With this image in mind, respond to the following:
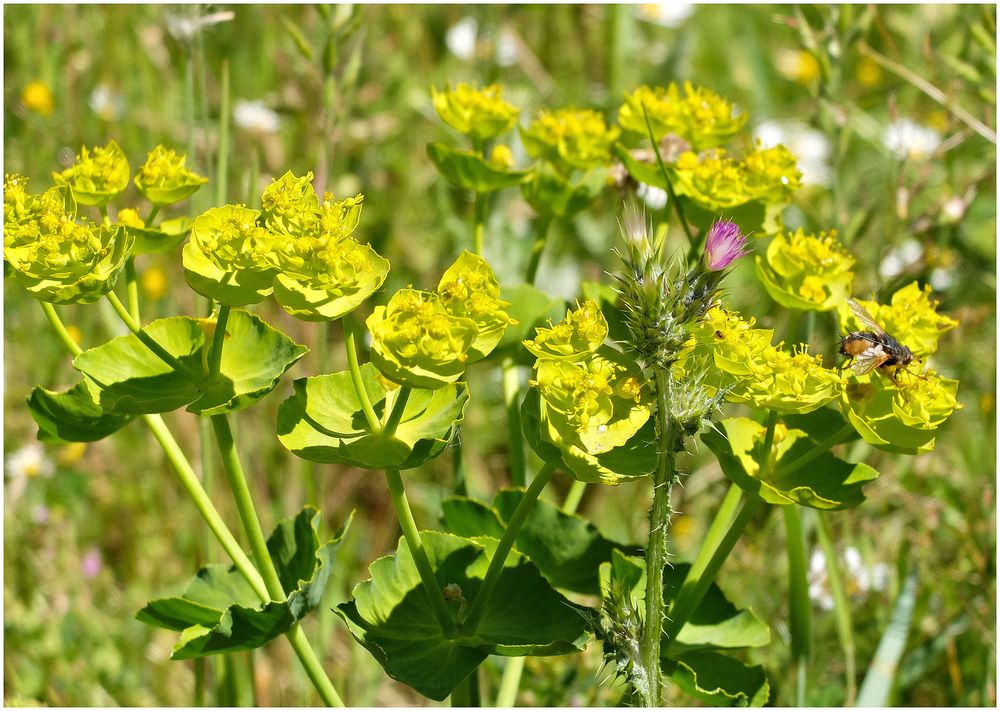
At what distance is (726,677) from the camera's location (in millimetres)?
2111

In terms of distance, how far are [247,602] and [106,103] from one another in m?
3.50

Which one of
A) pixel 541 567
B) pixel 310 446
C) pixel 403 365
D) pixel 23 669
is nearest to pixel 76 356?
pixel 310 446

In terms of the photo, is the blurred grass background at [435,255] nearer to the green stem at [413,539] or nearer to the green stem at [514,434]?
the green stem at [514,434]

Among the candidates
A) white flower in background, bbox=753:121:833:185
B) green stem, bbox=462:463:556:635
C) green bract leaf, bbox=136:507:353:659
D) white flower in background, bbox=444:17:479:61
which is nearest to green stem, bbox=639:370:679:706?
green stem, bbox=462:463:556:635

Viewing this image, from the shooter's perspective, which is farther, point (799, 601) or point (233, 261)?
point (799, 601)

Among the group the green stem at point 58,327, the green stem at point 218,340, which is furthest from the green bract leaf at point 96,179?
the green stem at point 218,340

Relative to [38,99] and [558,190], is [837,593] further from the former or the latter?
[38,99]

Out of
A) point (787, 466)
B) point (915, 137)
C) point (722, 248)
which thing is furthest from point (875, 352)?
point (915, 137)

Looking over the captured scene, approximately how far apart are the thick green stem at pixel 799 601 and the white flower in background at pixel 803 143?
3.22 meters

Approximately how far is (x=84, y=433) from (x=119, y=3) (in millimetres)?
Result: 3468

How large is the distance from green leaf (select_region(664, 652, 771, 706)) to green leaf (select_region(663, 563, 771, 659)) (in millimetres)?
53

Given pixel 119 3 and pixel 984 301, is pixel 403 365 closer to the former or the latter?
pixel 984 301

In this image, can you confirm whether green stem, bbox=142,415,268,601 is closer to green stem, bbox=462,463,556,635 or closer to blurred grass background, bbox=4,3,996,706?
green stem, bbox=462,463,556,635

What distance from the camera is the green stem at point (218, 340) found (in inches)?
71.6
